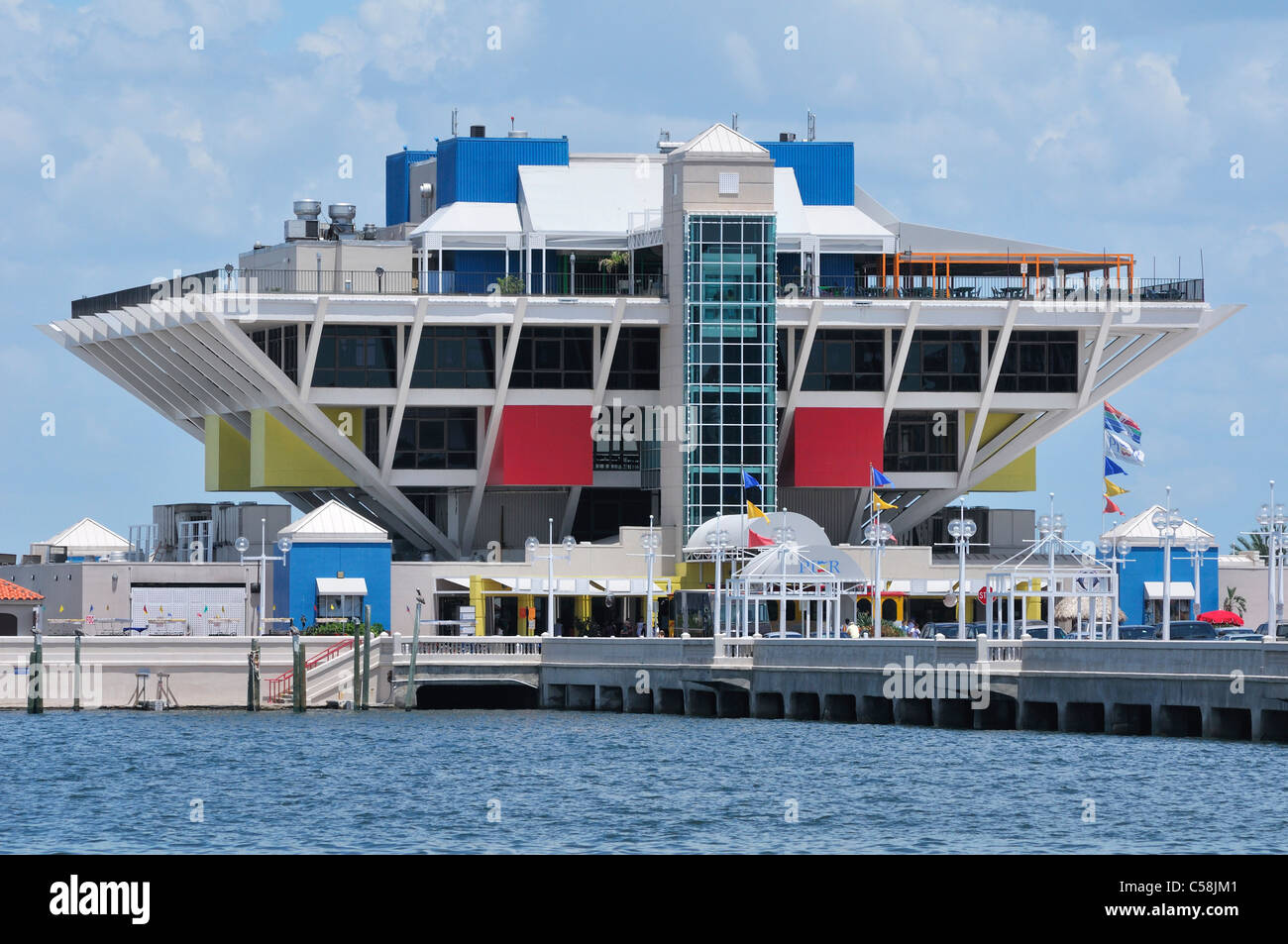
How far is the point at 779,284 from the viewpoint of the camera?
106188 mm

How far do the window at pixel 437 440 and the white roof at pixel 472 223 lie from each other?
25.6 feet

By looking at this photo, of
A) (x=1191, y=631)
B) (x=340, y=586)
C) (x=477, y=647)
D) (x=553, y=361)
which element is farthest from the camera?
(x=553, y=361)

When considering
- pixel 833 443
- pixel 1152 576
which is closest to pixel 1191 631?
pixel 1152 576

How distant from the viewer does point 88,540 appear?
116812 millimetres

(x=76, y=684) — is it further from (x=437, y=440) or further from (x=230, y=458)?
(x=230, y=458)

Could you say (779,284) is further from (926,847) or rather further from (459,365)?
(926,847)

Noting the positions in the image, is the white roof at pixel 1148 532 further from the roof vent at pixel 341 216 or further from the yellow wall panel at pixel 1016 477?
the roof vent at pixel 341 216

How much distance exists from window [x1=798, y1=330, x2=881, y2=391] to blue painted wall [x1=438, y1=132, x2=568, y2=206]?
53.2ft

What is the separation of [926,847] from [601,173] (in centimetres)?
7018

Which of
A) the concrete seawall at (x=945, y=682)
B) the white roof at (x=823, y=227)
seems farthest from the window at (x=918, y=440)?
the concrete seawall at (x=945, y=682)

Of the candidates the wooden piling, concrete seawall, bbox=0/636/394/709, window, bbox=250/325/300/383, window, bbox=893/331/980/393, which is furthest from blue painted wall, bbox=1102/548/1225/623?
the wooden piling

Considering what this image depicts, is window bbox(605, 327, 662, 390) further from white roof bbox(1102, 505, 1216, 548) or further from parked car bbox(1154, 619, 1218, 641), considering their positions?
parked car bbox(1154, 619, 1218, 641)

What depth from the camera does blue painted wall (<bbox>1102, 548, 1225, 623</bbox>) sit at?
100 meters

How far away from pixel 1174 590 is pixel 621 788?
161 ft
